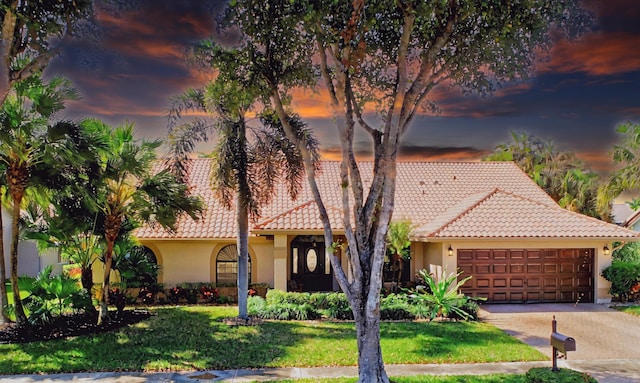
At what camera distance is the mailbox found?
10.4 meters

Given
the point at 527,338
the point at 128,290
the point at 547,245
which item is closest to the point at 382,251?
the point at 527,338

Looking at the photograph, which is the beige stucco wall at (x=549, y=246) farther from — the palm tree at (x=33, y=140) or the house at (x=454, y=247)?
the palm tree at (x=33, y=140)

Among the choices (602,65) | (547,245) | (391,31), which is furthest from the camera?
(602,65)

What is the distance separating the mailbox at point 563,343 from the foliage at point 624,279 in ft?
40.7

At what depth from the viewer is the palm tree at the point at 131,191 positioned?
674 inches

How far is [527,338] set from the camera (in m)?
16.0

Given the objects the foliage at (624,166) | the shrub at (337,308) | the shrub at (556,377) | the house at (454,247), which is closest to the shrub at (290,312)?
the shrub at (337,308)

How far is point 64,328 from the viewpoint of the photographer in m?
16.7

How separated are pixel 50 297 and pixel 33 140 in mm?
4539

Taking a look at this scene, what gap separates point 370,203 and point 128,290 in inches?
587

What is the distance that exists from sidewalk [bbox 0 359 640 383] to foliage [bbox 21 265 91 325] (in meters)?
4.39

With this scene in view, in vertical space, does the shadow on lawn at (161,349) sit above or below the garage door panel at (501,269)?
below

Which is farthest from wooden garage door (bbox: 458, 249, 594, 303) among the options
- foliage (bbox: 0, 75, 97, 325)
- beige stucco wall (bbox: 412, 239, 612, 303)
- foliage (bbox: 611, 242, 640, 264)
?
foliage (bbox: 0, 75, 97, 325)

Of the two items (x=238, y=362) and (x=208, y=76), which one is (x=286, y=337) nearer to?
(x=238, y=362)
